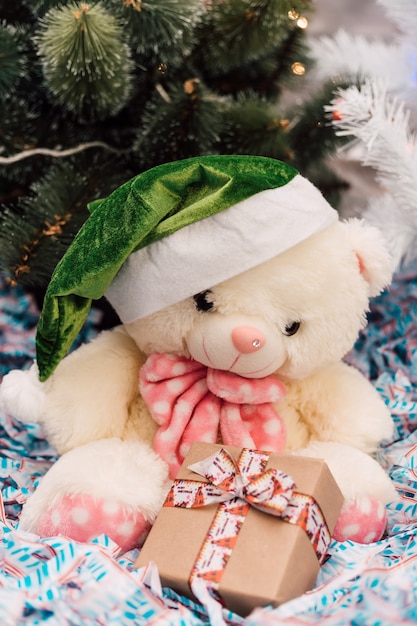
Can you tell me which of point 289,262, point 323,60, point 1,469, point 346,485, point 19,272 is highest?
point 323,60

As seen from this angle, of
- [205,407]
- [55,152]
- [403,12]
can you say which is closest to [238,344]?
[205,407]

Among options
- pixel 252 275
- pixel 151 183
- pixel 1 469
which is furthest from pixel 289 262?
pixel 1 469

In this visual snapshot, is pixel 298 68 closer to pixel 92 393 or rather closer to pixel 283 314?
pixel 283 314

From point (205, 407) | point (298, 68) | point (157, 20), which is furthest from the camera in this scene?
point (298, 68)

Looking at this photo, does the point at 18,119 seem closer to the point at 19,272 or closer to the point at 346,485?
the point at 19,272

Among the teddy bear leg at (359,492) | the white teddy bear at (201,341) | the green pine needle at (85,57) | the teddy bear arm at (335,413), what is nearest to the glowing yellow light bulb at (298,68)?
the green pine needle at (85,57)

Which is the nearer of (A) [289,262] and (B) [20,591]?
(B) [20,591]

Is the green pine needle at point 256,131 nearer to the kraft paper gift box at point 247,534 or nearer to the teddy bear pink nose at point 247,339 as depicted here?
the teddy bear pink nose at point 247,339

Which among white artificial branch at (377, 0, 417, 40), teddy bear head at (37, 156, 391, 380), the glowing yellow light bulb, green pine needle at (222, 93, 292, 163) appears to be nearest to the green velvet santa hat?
teddy bear head at (37, 156, 391, 380)
